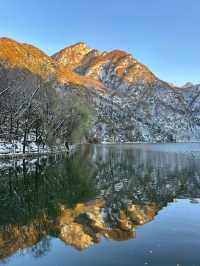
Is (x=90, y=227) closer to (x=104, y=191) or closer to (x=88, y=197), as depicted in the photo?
(x=88, y=197)

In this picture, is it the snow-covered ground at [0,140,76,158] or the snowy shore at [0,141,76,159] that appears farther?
the snow-covered ground at [0,140,76,158]

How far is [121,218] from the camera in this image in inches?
925

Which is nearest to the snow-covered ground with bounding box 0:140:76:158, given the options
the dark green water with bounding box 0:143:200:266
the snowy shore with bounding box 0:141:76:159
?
the snowy shore with bounding box 0:141:76:159

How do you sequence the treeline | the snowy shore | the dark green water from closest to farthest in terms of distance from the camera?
the dark green water
the snowy shore
the treeline

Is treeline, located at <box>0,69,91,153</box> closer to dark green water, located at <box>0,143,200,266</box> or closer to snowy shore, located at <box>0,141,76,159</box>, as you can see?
snowy shore, located at <box>0,141,76,159</box>

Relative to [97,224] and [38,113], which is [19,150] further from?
[97,224]

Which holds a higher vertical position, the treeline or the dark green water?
the treeline

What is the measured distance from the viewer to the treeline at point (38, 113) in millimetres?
80875

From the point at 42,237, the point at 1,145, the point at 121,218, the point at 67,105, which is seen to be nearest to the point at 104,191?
the point at 121,218

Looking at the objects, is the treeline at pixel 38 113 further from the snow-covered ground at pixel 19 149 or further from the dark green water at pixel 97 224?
the dark green water at pixel 97 224

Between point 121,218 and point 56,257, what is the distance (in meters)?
8.35

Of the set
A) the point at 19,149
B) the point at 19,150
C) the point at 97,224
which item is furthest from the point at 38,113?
the point at 97,224

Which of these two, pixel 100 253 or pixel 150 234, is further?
pixel 150 234

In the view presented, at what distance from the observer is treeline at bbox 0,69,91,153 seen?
80875 mm
